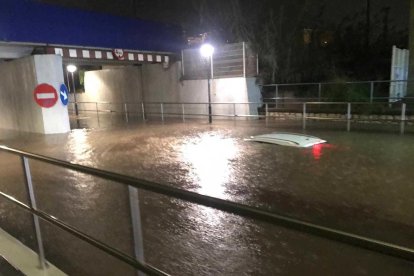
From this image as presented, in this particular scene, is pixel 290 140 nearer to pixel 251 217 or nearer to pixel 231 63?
pixel 231 63

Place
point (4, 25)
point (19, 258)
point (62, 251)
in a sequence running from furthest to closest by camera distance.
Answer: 1. point (4, 25)
2. point (62, 251)
3. point (19, 258)

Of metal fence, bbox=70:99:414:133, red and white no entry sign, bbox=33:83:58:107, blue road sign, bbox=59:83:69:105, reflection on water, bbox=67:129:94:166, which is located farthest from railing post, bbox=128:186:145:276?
blue road sign, bbox=59:83:69:105

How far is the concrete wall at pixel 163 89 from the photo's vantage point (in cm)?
1439

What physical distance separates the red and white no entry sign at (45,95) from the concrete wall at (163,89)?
512 centimetres

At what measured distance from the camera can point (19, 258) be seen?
2.95 meters

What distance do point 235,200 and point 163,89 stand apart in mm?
13168

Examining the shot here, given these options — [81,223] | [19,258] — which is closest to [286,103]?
[81,223]

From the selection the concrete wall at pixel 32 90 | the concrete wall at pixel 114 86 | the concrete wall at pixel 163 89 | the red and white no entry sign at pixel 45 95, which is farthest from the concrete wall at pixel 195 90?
the red and white no entry sign at pixel 45 95

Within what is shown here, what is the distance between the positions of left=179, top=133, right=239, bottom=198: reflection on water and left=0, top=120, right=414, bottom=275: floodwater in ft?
0.08

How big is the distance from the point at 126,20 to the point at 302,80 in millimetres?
8658

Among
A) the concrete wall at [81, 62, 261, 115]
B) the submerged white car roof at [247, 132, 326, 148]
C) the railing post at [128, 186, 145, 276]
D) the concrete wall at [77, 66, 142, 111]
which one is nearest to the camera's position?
the railing post at [128, 186, 145, 276]

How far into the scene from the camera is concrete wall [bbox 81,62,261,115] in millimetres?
14391

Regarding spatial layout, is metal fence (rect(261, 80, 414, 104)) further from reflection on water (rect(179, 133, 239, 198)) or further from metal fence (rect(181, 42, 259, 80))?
reflection on water (rect(179, 133, 239, 198))

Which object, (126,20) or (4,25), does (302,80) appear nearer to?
(126,20)
